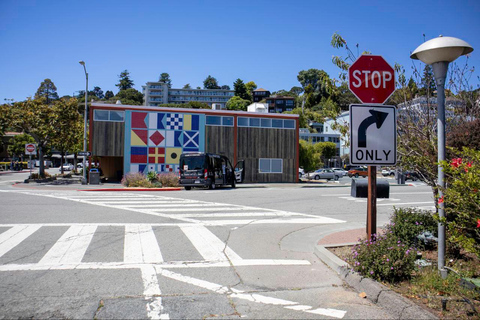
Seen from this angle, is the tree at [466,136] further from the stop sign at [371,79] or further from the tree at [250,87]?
the tree at [250,87]

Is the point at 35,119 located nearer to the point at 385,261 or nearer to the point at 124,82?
the point at 385,261

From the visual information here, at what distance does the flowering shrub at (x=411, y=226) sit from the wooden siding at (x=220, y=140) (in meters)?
27.2

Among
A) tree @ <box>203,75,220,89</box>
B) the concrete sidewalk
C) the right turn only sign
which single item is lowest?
the concrete sidewalk

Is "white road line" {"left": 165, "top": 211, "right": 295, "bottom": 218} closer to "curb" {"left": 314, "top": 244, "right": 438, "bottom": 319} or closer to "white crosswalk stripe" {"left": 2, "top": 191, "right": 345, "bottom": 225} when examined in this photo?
"white crosswalk stripe" {"left": 2, "top": 191, "right": 345, "bottom": 225}

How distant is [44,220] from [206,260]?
6.32m

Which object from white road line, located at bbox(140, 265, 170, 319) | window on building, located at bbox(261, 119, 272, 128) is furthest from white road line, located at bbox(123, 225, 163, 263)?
window on building, located at bbox(261, 119, 272, 128)

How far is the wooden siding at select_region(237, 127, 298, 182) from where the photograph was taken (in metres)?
34.8

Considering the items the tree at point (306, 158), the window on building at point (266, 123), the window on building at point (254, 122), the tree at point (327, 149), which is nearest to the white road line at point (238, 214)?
the window on building at point (254, 122)

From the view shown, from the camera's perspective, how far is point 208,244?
8.12m

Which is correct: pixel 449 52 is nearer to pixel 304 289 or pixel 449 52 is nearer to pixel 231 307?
pixel 304 289

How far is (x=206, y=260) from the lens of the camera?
6.86m

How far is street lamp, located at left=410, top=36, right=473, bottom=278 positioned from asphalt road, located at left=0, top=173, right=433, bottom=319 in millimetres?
1461

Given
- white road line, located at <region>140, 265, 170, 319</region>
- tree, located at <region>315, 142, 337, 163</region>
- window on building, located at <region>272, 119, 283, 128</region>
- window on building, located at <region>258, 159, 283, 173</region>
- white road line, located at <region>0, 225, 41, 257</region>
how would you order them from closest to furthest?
white road line, located at <region>140, 265, 170, 319</region> < white road line, located at <region>0, 225, 41, 257</region> < window on building, located at <region>258, 159, 283, 173</region> < window on building, located at <region>272, 119, 283, 128</region> < tree, located at <region>315, 142, 337, 163</region>

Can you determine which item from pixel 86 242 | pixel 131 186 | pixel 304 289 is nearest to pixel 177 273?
pixel 304 289
